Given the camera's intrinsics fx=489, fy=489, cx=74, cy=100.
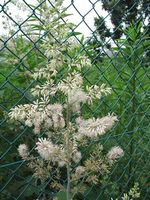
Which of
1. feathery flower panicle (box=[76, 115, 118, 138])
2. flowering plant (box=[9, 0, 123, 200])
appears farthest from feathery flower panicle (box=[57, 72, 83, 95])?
feathery flower panicle (box=[76, 115, 118, 138])

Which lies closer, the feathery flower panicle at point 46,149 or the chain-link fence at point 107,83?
the feathery flower panicle at point 46,149

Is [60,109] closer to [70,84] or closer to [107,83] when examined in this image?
[70,84]

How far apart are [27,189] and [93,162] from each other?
0.72 meters

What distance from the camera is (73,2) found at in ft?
7.91

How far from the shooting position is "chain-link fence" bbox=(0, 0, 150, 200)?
7.77 ft

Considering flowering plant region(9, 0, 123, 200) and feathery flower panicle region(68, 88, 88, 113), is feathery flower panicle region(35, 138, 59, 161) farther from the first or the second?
feathery flower panicle region(68, 88, 88, 113)

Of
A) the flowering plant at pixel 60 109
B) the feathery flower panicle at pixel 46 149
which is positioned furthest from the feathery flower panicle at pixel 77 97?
the feathery flower panicle at pixel 46 149

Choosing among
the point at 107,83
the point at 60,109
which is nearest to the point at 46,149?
the point at 60,109

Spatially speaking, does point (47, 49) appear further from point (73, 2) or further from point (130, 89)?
point (130, 89)

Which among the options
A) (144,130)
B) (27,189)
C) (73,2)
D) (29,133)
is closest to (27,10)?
(73,2)

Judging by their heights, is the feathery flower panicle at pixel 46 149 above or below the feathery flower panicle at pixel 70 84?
below

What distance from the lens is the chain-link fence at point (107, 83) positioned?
2.37 m

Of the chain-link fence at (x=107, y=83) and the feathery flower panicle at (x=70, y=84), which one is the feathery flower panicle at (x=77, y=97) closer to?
the feathery flower panicle at (x=70, y=84)

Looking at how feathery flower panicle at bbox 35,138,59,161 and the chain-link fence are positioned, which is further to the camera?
the chain-link fence
